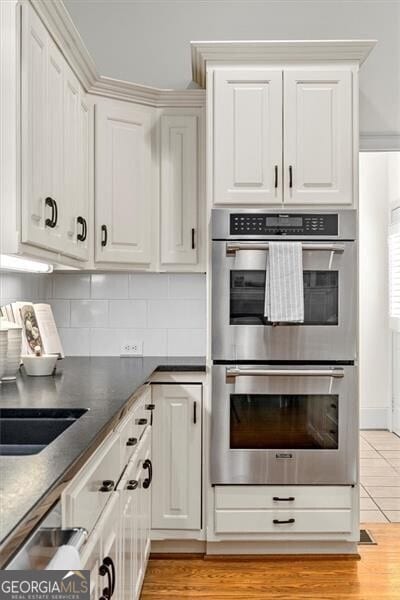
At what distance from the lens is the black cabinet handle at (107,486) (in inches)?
61.2

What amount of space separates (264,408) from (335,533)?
2.24ft

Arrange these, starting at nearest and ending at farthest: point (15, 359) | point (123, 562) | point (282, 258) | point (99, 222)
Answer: point (123, 562)
point (15, 359)
point (282, 258)
point (99, 222)

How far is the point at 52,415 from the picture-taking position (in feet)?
5.65

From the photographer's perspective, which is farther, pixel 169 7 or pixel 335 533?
pixel 169 7

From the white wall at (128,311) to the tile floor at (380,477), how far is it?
4.45ft

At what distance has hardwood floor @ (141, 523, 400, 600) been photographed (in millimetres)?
2541

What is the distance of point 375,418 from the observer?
5645 millimetres

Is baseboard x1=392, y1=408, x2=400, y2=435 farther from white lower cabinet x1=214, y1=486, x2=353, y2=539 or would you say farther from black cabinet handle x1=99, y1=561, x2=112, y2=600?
black cabinet handle x1=99, y1=561, x2=112, y2=600

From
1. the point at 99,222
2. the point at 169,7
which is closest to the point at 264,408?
the point at 99,222

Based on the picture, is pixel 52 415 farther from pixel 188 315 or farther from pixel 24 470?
pixel 188 315

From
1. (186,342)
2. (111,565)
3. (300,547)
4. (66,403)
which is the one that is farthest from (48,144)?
(300,547)

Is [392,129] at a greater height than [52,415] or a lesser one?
greater

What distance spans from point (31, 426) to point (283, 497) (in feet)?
5.11

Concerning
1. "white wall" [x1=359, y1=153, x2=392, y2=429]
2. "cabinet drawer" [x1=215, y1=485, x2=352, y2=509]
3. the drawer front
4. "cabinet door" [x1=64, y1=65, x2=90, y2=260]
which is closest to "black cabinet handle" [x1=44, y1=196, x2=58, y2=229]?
"cabinet door" [x1=64, y1=65, x2=90, y2=260]
